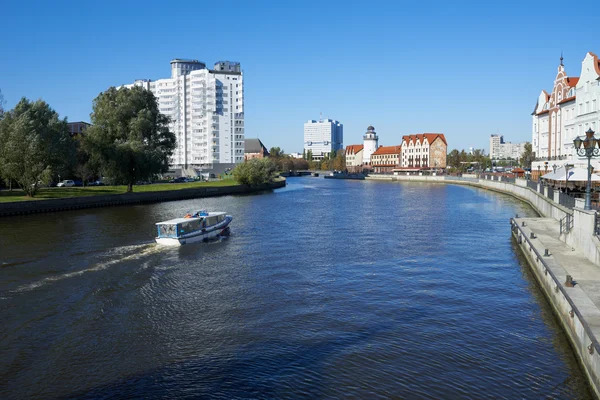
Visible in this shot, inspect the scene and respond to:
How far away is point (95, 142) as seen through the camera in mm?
75312

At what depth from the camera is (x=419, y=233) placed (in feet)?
144

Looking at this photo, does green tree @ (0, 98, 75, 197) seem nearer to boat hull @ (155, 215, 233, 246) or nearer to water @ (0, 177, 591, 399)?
water @ (0, 177, 591, 399)

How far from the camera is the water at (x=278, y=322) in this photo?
15.1 meters

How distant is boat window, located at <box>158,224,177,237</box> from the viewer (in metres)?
37.6

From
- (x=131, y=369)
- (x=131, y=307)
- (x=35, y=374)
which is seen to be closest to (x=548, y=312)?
(x=131, y=369)

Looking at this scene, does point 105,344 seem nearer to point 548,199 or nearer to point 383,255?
point 383,255

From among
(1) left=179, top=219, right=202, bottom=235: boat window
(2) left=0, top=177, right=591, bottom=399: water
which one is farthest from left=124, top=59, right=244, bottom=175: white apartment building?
(2) left=0, top=177, right=591, bottom=399: water

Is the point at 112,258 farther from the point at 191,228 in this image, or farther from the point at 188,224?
the point at 191,228

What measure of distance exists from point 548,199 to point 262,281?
31.4 m

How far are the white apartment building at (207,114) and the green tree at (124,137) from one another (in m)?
88.2

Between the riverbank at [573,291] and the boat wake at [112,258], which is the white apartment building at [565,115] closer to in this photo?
→ the riverbank at [573,291]

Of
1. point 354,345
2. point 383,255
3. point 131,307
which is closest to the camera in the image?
point 354,345

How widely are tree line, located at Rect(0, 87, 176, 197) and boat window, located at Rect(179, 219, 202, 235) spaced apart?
100 feet

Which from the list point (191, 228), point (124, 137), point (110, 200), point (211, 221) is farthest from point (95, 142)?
point (191, 228)
